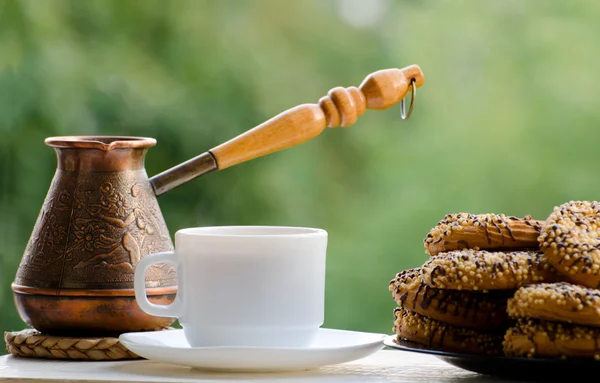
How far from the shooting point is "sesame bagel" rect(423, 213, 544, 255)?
87 centimetres

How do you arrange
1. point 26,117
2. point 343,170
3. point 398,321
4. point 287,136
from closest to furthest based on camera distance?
1. point 398,321
2. point 287,136
3. point 26,117
4. point 343,170

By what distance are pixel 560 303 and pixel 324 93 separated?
2.35 meters

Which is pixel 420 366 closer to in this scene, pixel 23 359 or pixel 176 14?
pixel 23 359

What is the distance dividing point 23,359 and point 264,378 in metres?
0.30

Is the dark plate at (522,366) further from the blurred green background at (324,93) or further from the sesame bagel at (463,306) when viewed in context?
the blurred green background at (324,93)

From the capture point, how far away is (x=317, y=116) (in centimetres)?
104

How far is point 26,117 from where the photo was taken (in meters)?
2.99

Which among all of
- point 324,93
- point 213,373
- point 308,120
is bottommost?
point 213,373

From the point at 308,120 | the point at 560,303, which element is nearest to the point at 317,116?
the point at 308,120

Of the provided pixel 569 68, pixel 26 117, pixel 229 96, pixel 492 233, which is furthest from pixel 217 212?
pixel 492 233

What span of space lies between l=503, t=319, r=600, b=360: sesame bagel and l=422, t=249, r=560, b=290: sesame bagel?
0.14 ft

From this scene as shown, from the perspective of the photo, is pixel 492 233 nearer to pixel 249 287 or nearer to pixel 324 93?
pixel 249 287

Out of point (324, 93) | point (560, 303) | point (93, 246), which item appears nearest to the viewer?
point (560, 303)

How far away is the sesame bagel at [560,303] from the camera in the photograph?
0.76m
